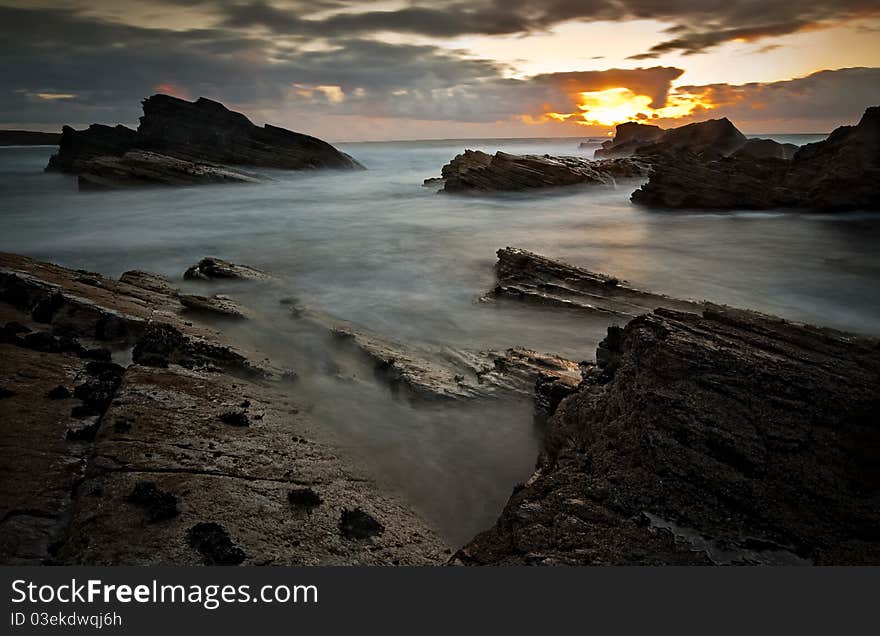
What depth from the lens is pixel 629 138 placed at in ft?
276

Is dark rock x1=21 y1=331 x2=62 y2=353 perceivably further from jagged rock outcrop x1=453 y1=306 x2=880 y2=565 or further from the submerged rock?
jagged rock outcrop x1=453 y1=306 x2=880 y2=565

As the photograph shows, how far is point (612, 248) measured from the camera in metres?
16.3

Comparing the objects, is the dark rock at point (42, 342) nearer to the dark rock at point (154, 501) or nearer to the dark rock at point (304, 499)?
the dark rock at point (154, 501)

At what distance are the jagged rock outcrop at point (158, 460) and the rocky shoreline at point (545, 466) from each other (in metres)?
0.02

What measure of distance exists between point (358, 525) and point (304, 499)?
439mm

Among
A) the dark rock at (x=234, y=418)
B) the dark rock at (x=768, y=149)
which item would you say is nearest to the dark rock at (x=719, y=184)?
the dark rock at (x=768, y=149)

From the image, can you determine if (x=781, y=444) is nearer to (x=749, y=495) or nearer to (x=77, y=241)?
(x=749, y=495)

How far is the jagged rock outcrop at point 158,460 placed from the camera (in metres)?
3.10

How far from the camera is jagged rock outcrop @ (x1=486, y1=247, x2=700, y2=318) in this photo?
904cm

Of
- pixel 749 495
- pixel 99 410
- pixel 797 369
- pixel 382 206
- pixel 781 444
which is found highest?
pixel 382 206

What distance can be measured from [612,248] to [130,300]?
43.8ft

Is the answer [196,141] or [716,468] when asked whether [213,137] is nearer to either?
[196,141]

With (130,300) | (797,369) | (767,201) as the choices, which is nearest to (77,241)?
(130,300)

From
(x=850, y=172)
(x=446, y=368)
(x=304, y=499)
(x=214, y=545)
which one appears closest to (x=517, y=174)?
(x=850, y=172)
